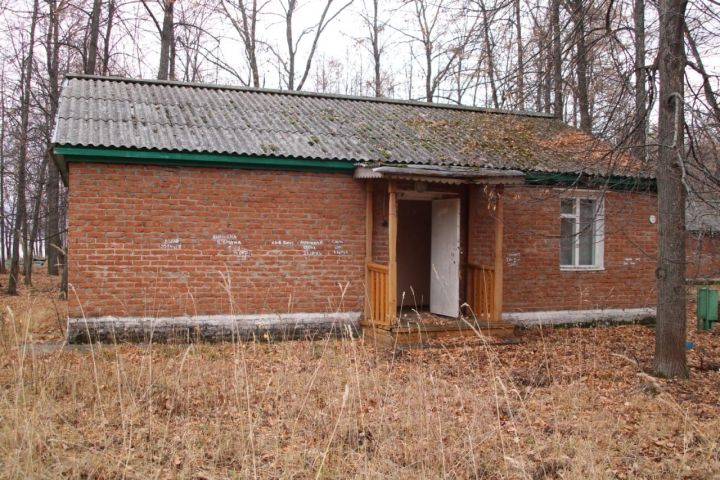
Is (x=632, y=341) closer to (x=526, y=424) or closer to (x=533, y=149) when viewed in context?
(x=533, y=149)

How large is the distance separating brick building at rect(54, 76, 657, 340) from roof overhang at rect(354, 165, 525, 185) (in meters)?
0.03

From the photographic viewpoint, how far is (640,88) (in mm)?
9172

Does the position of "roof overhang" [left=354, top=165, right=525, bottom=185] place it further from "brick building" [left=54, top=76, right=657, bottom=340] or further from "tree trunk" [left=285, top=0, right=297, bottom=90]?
"tree trunk" [left=285, top=0, right=297, bottom=90]

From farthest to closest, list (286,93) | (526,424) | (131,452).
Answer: (286,93) → (526,424) → (131,452)

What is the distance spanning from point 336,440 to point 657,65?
6.36 m

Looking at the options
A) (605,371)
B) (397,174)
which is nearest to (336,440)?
(605,371)

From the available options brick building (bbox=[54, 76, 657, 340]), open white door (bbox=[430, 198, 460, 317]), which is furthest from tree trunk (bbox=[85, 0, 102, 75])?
open white door (bbox=[430, 198, 460, 317])

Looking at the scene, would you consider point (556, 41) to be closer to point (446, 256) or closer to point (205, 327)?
point (446, 256)

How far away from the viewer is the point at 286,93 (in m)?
14.0

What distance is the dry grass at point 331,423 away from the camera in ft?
15.0

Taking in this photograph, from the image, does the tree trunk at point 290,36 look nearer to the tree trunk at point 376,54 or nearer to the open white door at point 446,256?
the tree trunk at point 376,54

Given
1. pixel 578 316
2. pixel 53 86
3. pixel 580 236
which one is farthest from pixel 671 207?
→ pixel 53 86

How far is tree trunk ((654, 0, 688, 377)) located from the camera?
25.9 ft

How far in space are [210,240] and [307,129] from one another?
2.93 meters
